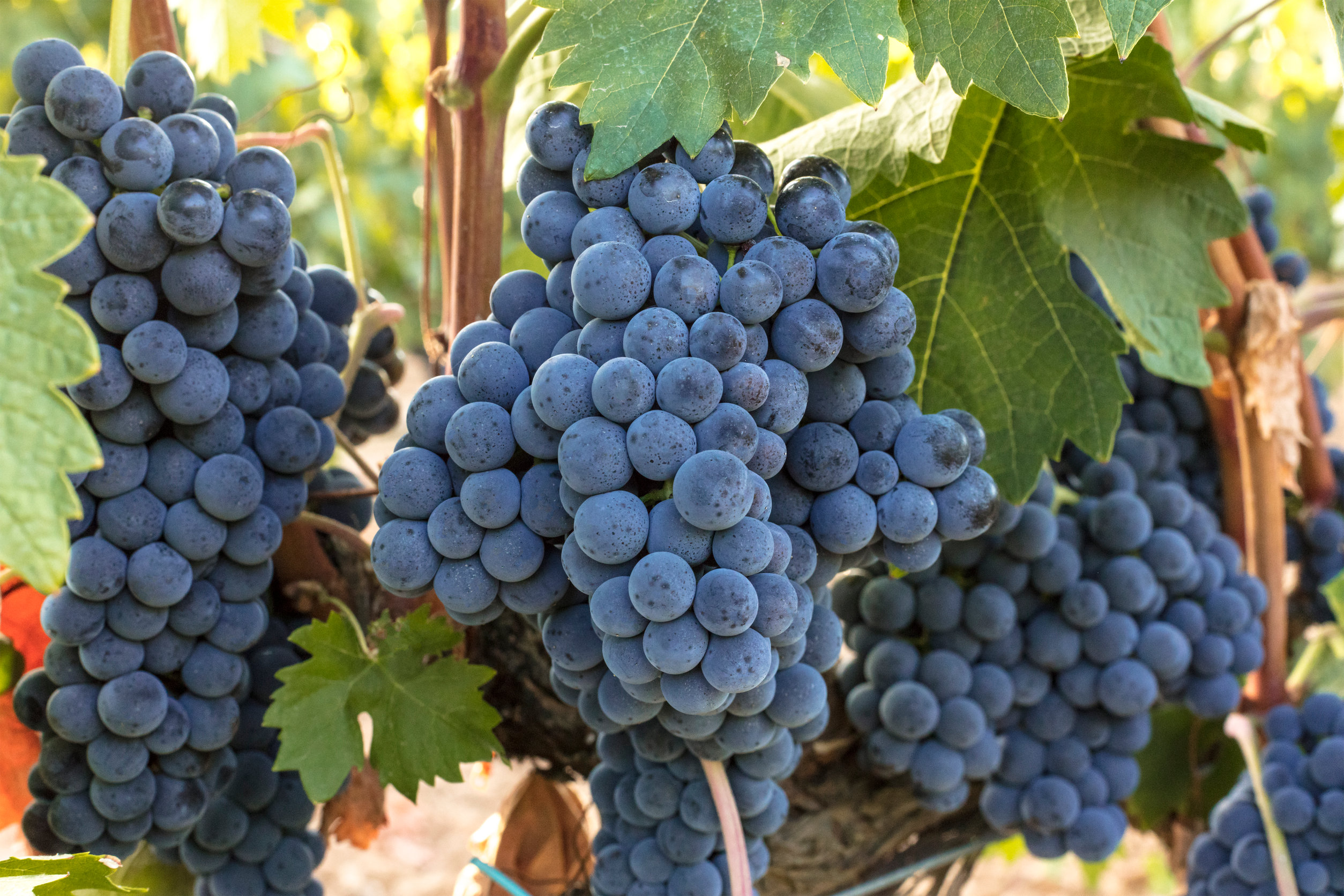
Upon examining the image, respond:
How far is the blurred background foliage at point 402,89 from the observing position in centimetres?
100

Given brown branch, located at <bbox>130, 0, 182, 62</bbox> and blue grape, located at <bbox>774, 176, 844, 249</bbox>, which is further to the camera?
brown branch, located at <bbox>130, 0, 182, 62</bbox>

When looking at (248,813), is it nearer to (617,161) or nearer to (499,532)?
(499,532)

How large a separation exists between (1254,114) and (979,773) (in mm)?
3286

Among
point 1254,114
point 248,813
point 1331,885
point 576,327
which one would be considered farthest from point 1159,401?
point 1254,114

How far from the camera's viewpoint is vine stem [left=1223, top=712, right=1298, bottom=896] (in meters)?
0.80

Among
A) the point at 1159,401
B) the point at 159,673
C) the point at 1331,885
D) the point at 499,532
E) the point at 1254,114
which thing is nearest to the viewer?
the point at 499,532

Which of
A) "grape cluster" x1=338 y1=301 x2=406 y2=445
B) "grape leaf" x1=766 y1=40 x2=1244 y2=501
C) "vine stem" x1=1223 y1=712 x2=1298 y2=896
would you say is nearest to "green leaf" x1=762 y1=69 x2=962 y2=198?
"grape leaf" x1=766 y1=40 x2=1244 y2=501

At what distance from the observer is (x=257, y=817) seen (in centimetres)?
71

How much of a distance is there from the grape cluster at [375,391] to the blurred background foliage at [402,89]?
0.44 ft

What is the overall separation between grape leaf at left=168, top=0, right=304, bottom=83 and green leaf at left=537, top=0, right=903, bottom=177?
2.18 ft

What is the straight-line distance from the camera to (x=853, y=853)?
2.92 ft

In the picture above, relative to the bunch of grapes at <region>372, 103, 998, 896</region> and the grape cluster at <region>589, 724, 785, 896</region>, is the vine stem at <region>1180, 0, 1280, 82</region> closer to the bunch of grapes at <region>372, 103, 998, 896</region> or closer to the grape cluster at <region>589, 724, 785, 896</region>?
the bunch of grapes at <region>372, 103, 998, 896</region>

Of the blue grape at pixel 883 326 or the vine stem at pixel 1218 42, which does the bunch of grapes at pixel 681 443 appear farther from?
the vine stem at pixel 1218 42

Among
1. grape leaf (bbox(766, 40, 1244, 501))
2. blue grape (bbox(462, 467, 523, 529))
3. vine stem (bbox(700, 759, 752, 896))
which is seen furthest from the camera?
grape leaf (bbox(766, 40, 1244, 501))
